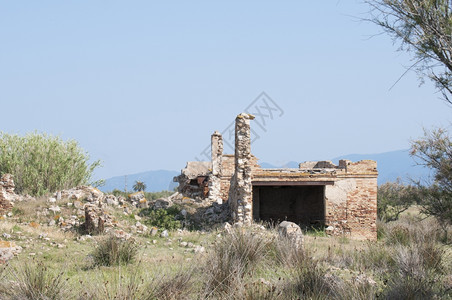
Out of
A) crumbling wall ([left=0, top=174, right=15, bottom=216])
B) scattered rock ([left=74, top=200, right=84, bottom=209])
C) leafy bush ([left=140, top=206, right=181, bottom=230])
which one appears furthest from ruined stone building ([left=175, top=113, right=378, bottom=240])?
crumbling wall ([left=0, top=174, right=15, bottom=216])

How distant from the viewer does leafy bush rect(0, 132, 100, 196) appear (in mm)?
30141

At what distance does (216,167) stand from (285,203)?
4018 mm

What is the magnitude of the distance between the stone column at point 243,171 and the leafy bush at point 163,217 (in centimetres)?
243

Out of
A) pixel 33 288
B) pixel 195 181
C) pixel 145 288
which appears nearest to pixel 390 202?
pixel 195 181

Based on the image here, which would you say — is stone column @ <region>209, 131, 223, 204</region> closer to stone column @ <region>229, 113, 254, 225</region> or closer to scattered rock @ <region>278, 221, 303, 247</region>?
stone column @ <region>229, 113, 254, 225</region>

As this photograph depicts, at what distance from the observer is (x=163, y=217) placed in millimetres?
21703

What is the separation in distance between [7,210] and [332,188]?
42.3 ft

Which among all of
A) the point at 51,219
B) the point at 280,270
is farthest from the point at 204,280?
the point at 51,219

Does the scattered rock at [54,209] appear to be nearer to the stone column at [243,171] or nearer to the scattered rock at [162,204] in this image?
the scattered rock at [162,204]

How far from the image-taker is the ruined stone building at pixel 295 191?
2119cm

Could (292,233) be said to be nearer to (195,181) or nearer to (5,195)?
(5,195)

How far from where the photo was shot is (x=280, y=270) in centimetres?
1106

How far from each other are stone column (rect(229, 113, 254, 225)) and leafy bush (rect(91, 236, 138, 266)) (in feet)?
27.8

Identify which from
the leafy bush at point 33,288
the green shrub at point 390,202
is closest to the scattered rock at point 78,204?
the leafy bush at point 33,288
